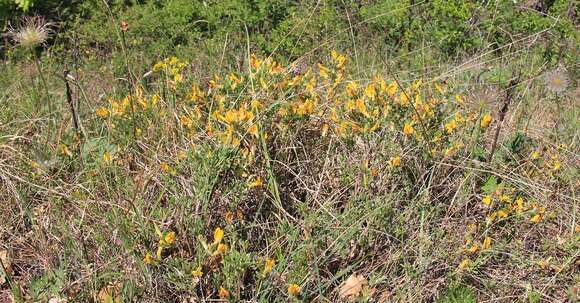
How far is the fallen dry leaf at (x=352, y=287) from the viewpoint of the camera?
221cm

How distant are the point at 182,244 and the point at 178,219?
0.29ft

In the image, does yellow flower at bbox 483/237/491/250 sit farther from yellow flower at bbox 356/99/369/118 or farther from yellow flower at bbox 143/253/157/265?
yellow flower at bbox 143/253/157/265

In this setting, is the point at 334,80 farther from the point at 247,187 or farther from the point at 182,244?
→ the point at 182,244

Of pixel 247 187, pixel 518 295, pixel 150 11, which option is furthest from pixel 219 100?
pixel 150 11

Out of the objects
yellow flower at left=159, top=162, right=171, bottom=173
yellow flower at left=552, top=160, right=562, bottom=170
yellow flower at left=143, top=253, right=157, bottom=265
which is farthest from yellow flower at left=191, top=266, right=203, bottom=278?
yellow flower at left=552, top=160, right=562, bottom=170

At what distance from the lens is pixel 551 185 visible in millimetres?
2750

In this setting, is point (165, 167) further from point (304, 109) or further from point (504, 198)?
point (504, 198)

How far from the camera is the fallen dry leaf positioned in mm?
2207

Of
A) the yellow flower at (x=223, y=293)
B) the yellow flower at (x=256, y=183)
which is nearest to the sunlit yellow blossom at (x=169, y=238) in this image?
the yellow flower at (x=223, y=293)

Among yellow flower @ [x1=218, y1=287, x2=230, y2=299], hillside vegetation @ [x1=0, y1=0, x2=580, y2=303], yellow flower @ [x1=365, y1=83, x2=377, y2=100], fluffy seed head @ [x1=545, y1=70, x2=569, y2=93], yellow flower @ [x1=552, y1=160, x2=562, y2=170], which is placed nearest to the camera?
yellow flower @ [x1=218, y1=287, x2=230, y2=299]

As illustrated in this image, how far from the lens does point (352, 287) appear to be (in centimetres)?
223

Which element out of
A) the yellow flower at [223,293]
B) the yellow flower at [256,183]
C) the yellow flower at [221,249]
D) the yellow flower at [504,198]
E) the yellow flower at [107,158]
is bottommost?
the yellow flower at [504,198]

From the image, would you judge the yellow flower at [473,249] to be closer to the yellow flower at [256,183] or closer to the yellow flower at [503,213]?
the yellow flower at [503,213]

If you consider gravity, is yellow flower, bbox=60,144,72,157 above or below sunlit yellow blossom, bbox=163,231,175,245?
above
